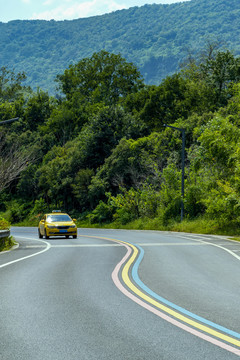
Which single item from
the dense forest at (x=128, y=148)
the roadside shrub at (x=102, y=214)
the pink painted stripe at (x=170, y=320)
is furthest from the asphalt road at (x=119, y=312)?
the roadside shrub at (x=102, y=214)

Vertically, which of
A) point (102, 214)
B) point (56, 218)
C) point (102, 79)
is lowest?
point (102, 214)

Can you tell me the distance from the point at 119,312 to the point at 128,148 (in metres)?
45.6

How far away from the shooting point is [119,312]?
7.24 m

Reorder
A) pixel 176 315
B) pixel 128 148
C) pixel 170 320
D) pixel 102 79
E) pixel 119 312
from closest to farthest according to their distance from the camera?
pixel 170 320
pixel 176 315
pixel 119 312
pixel 128 148
pixel 102 79

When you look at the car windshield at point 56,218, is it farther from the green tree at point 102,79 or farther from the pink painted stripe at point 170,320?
the green tree at point 102,79

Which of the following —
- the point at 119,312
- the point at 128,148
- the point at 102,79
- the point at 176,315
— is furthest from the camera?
the point at 102,79

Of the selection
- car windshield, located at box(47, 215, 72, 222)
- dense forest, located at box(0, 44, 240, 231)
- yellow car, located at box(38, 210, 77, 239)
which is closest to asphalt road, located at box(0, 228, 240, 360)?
yellow car, located at box(38, 210, 77, 239)

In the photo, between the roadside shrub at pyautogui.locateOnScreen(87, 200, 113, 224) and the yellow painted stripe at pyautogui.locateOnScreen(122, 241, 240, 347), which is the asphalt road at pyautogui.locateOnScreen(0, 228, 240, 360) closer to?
the yellow painted stripe at pyautogui.locateOnScreen(122, 241, 240, 347)

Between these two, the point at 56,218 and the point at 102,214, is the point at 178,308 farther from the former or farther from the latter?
the point at 102,214

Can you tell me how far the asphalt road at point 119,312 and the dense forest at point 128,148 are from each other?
16837mm

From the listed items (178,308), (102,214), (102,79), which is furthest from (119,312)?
(102,79)

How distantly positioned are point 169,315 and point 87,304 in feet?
4.84

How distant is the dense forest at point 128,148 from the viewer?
31797mm

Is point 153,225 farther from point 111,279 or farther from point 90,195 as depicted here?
point 111,279
